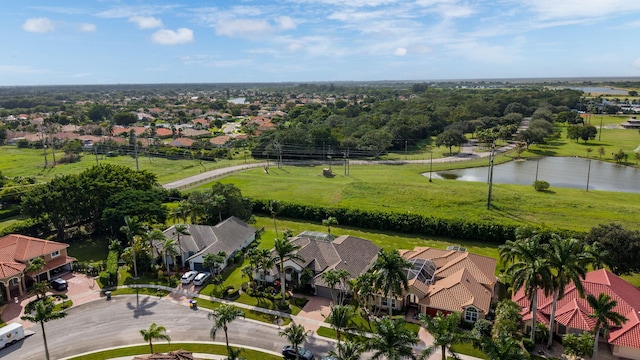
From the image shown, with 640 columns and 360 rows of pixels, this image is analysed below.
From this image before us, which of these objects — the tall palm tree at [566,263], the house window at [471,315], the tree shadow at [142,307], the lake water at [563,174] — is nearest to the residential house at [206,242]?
the tree shadow at [142,307]

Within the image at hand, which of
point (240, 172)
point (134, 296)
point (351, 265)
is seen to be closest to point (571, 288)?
point (351, 265)

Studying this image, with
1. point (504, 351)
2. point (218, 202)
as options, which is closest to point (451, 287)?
point (504, 351)

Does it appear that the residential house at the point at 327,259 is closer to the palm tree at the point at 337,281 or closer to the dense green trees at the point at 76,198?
the palm tree at the point at 337,281

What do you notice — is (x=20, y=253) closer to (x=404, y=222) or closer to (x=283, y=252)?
(x=283, y=252)

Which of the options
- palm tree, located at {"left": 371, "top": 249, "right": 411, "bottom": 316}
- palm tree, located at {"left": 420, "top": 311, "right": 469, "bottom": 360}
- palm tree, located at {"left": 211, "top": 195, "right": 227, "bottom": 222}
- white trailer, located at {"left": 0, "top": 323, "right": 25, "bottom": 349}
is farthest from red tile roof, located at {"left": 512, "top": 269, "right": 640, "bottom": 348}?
white trailer, located at {"left": 0, "top": 323, "right": 25, "bottom": 349}

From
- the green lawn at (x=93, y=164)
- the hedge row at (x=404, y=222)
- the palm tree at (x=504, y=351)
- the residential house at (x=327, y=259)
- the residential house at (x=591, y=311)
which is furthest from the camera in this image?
the green lawn at (x=93, y=164)

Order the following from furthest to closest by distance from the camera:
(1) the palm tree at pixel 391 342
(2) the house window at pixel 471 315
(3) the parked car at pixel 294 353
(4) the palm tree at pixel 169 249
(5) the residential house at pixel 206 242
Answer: (5) the residential house at pixel 206 242 → (4) the palm tree at pixel 169 249 → (2) the house window at pixel 471 315 → (3) the parked car at pixel 294 353 → (1) the palm tree at pixel 391 342
